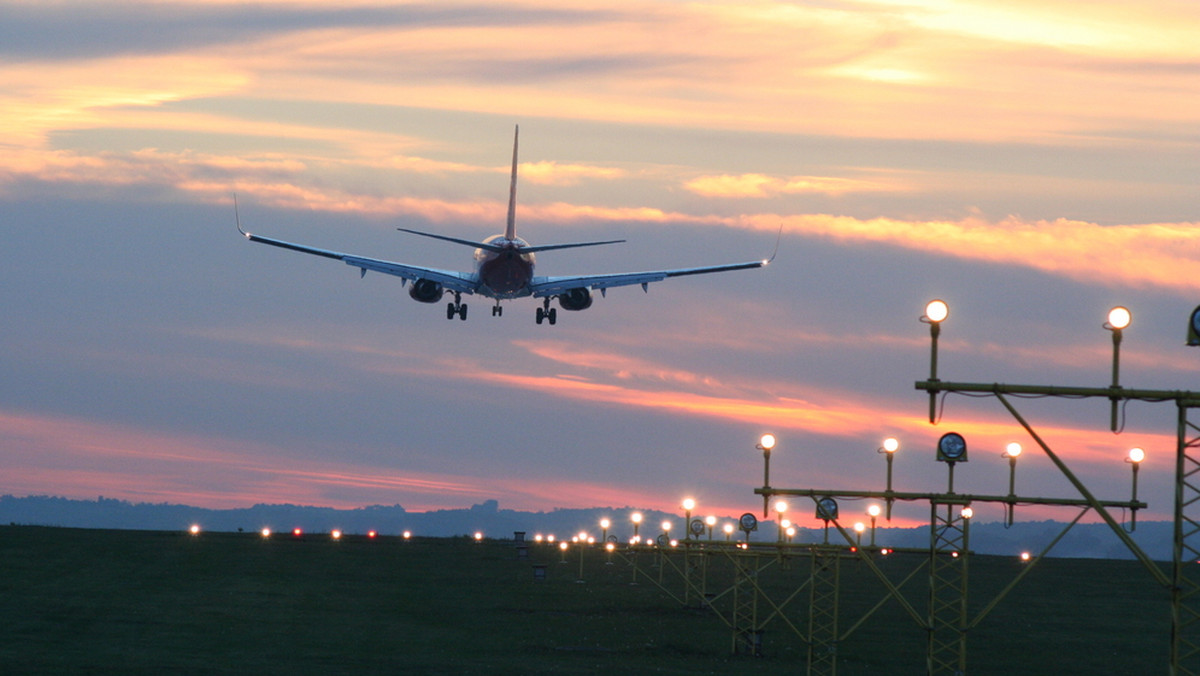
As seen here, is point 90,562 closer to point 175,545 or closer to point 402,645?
point 175,545

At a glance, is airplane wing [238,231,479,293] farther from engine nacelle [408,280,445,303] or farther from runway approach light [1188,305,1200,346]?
runway approach light [1188,305,1200,346]

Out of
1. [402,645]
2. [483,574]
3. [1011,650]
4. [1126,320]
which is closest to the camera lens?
[1126,320]

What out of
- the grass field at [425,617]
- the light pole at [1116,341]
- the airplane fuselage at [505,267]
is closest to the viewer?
the light pole at [1116,341]

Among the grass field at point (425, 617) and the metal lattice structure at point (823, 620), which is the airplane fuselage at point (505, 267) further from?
the metal lattice structure at point (823, 620)

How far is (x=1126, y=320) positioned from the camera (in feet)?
123

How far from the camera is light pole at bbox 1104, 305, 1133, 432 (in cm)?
3759

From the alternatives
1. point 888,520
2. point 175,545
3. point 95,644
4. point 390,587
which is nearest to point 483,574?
point 390,587

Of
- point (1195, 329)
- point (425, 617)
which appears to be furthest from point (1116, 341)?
point (425, 617)

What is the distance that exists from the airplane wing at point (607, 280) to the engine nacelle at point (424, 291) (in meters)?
8.26

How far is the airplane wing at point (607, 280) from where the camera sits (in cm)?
12912

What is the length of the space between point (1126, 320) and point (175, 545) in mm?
125466

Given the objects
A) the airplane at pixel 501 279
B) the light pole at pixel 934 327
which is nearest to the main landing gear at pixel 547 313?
the airplane at pixel 501 279

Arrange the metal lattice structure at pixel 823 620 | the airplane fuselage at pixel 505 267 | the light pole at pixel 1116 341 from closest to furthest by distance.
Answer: the light pole at pixel 1116 341 < the metal lattice structure at pixel 823 620 < the airplane fuselage at pixel 505 267

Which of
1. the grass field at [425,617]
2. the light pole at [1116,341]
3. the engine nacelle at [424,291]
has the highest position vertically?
the engine nacelle at [424,291]
